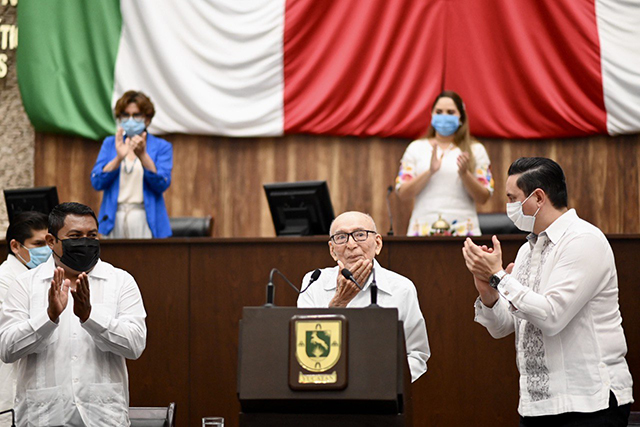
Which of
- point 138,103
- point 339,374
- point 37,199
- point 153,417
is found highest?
point 138,103

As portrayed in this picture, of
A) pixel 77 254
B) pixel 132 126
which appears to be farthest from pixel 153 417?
pixel 132 126

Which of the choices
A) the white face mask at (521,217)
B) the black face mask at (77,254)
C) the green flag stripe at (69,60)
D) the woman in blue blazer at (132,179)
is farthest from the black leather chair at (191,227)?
the white face mask at (521,217)

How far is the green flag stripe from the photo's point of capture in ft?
22.4

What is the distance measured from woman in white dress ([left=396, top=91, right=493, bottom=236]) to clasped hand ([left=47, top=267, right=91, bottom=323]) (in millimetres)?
2622

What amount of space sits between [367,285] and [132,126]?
8.06 feet

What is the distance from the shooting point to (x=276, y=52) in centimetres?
676

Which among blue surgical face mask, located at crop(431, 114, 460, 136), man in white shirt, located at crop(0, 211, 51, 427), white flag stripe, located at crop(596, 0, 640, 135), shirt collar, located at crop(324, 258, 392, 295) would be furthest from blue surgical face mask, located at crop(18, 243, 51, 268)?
white flag stripe, located at crop(596, 0, 640, 135)

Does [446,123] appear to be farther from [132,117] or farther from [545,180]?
[545,180]

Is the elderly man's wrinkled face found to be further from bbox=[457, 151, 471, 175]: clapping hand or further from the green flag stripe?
the green flag stripe

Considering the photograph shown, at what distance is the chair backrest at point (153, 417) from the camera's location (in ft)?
12.1

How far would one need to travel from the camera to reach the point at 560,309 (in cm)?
278

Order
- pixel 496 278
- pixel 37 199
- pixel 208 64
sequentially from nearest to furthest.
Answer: pixel 496 278 → pixel 37 199 → pixel 208 64

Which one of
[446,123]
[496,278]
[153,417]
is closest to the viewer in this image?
[496,278]

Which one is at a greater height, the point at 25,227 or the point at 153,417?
the point at 25,227
